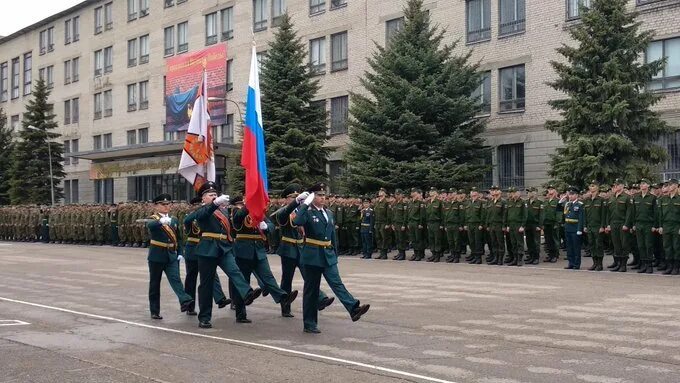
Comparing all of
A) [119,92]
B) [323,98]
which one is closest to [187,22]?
[119,92]

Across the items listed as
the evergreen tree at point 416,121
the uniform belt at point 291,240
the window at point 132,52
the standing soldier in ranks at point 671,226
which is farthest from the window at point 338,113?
the uniform belt at point 291,240

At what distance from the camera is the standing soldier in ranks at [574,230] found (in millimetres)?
18453

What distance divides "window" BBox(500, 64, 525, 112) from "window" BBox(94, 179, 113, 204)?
Answer: 1362 inches

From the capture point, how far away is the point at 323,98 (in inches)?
1609

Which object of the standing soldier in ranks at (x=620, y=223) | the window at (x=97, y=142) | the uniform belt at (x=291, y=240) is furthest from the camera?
→ the window at (x=97, y=142)

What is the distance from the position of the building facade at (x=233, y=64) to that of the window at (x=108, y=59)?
7 centimetres

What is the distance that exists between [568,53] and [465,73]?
5.41 meters

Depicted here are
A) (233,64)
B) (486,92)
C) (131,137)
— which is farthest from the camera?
(131,137)

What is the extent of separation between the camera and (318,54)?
136 feet

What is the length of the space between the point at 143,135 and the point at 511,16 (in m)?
30.6

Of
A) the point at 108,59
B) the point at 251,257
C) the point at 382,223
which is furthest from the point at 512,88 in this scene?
the point at 108,59

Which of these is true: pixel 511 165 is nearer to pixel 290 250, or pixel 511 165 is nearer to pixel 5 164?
pixel 290 250

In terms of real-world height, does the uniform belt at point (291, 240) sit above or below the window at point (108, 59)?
below

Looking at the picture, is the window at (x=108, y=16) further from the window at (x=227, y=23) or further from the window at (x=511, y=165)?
the window at (x=511, y=165)
